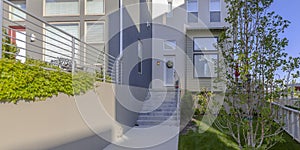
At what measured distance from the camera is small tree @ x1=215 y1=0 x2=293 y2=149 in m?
4.12

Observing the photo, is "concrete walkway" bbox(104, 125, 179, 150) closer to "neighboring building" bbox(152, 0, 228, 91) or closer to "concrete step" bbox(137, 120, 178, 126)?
"concrete step" bbox(137, 120, 178, 126)

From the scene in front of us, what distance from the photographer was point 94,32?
909 centimetres

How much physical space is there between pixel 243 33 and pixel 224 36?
33cm

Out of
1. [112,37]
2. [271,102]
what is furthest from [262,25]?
[112,37]

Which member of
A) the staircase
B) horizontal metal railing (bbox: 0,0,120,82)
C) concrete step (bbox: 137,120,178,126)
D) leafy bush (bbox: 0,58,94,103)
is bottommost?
concrete step (bbox: 137,120,178,126)

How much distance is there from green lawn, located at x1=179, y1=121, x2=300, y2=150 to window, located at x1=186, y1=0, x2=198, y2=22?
31.9ft

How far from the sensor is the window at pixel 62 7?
30.4 feet

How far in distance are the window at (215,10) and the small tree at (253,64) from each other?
38.9 feet

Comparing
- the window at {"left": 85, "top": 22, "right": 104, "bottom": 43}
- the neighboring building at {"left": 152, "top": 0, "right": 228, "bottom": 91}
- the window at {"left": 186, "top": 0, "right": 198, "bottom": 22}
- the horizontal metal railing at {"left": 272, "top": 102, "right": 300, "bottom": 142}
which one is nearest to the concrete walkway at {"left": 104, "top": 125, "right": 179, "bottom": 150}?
the horizontal metal railing at {"left": 272, "top": 102, "right": 300, "bottom": 142}

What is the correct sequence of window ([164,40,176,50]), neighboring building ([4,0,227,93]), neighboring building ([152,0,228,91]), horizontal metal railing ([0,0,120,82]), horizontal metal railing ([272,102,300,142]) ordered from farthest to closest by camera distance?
window ([164,40,176,50]), neighboring building ([152,0,228,91]), neighboring building ([4,0,227,93]), horizontal metal railing ([272,102,300,142]), horizontal metal railing ([0,0,120,82])

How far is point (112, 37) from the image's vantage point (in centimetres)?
873

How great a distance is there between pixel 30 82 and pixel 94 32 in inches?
233

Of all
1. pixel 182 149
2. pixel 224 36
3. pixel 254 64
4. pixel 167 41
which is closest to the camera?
pixel 254 64

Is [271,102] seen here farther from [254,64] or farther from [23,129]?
[23,129]
